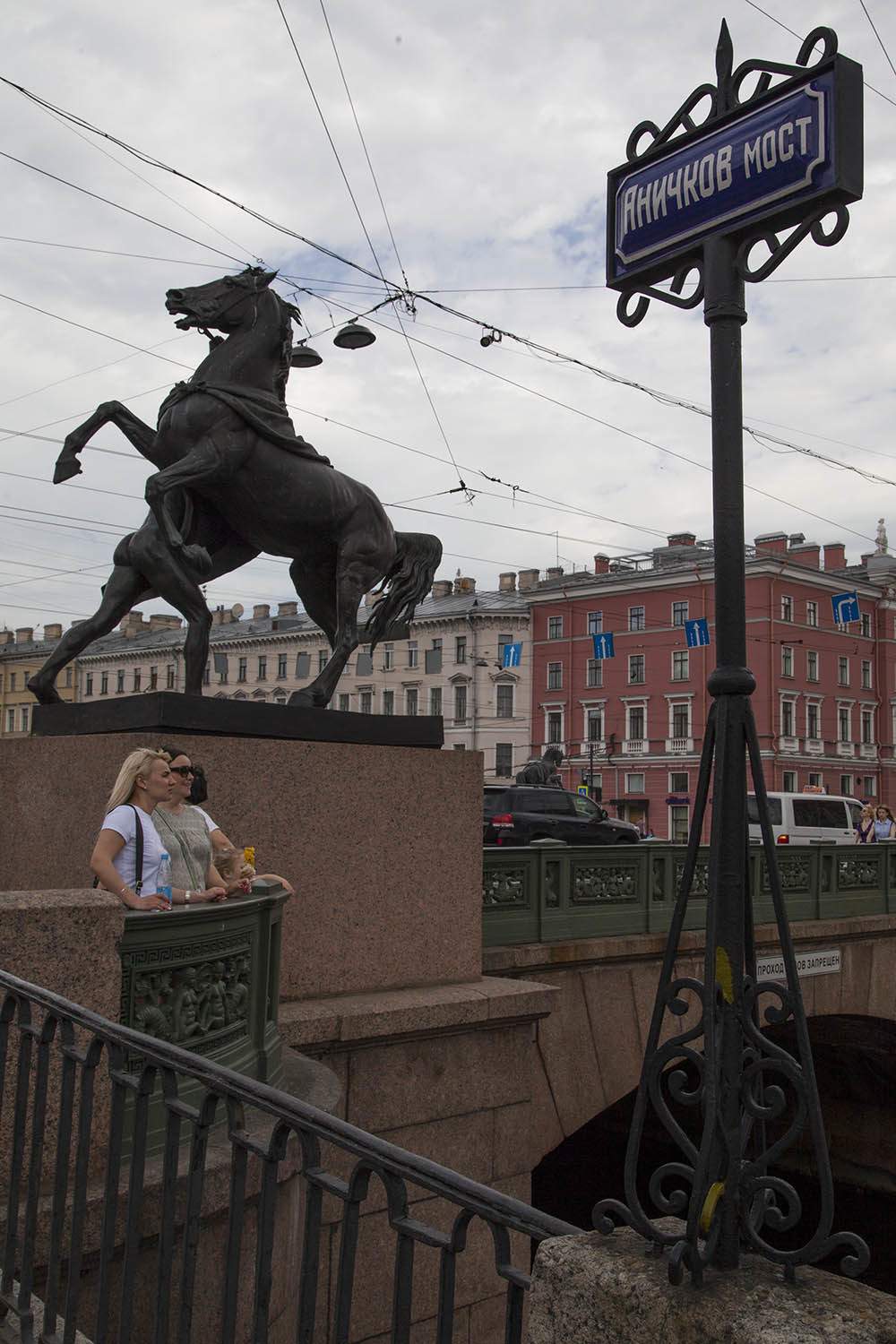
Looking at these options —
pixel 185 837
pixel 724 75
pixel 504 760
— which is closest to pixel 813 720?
pixel 504 760

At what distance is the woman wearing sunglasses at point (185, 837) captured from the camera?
16.4 ft

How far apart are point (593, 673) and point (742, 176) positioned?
56223mm

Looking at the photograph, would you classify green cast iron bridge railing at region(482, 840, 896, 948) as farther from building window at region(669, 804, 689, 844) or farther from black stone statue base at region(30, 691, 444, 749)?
building window at region(669, 804, 689, 844)

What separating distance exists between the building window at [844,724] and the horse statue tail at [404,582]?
52636 mm

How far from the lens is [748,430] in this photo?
18.7 meters

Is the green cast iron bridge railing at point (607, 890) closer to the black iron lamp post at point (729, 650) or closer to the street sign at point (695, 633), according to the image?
the black iron lamp post at point (729, 650)

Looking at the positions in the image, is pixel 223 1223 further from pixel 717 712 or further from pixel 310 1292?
pixel 717 712

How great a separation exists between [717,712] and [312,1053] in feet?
14.6

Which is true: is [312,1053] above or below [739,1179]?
below

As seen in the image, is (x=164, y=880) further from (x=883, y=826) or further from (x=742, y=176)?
(x=883, y=826)

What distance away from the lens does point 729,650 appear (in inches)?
84.4

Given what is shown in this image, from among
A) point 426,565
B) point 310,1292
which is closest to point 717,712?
point 310,1292

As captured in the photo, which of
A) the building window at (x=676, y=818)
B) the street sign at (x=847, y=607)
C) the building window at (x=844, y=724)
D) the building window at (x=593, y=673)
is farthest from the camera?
the building window at (x=593, y=673)

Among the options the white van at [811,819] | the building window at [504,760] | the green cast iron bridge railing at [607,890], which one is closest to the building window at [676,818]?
the building window at [504,760]
